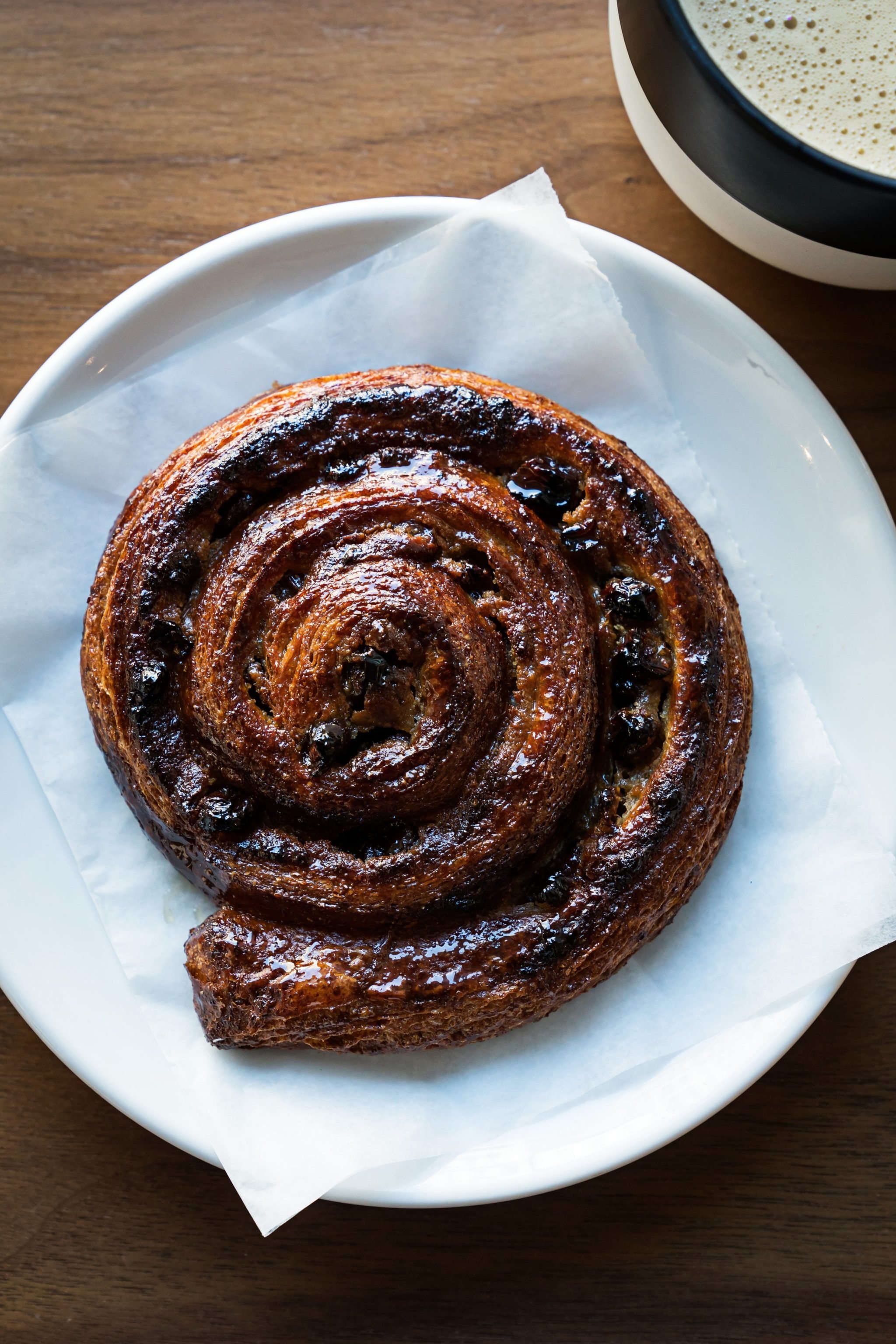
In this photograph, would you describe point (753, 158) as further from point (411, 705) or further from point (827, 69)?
point (411, 705)

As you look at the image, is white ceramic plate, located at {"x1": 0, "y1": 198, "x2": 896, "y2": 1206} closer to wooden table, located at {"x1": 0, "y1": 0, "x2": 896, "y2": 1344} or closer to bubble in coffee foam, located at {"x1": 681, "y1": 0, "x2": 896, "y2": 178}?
wooden table, located at {"x1": 0, "y1": 0, "x2": 896, "y2": 1344}

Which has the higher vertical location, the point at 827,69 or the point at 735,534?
the point at 827,69

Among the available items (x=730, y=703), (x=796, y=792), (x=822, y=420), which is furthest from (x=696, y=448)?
(x=796, y=792)

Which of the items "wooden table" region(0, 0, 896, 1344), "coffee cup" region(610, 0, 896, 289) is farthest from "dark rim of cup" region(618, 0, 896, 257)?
"wooden table" region(0, 0, 896, 1344)

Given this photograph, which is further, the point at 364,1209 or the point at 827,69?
the point at 364,1209

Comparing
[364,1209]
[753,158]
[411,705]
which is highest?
[753,158]

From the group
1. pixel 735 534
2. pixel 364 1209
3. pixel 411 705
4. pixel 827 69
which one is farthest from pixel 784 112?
pixel 364 1209

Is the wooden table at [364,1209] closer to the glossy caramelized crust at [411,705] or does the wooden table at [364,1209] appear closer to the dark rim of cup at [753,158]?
the dark rim of cup at [753,158]

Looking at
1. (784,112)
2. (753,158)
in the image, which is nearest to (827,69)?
(784,112)
